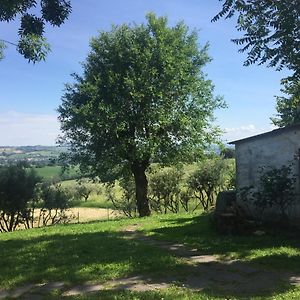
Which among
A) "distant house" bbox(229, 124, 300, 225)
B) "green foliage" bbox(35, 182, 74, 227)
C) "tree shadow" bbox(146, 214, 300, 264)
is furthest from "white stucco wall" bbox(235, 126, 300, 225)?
"green foliage" bbox(35, 182, 74, 227)

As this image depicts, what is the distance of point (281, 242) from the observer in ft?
44.5

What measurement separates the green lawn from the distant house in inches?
132

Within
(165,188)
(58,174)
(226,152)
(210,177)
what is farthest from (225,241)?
(165,188)

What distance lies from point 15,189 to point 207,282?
26423 millimetres

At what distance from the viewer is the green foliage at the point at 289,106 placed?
15593mm

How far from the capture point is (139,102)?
87.0 ft

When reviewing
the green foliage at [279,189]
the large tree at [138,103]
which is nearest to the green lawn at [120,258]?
the green foliage at [279,189]

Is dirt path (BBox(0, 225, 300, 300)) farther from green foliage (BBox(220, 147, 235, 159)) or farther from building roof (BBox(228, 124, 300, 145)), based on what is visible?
green foliage (BBox(220, 147, 235, 159))

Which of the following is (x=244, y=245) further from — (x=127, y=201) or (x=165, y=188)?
(x=127, y=201)

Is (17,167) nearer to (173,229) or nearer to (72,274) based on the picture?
(173,229)

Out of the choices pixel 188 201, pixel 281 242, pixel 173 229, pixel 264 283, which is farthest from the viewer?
pixel 188 201

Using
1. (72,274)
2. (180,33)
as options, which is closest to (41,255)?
(72,274)

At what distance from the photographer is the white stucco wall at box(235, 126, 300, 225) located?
1645 centimetres

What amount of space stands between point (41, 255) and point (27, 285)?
10.1 feet
